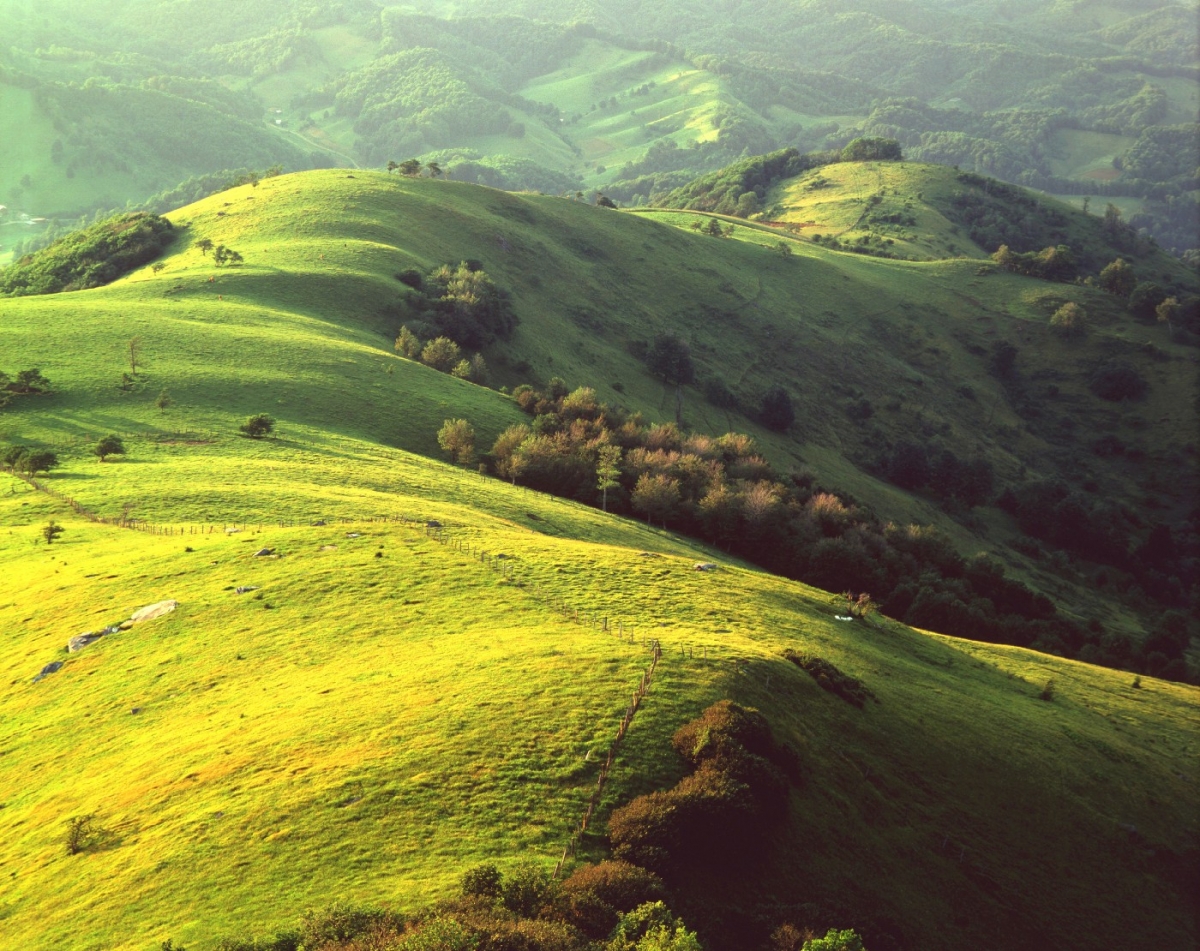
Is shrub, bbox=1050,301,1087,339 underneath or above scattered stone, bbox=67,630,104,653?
above

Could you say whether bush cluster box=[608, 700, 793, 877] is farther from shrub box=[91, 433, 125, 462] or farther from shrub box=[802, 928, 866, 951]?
shrub box=[91, 433, 125, 462]

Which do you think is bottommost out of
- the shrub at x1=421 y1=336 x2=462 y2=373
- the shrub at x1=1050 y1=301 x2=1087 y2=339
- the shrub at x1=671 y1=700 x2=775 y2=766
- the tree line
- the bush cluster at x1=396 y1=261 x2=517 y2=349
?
the tree line

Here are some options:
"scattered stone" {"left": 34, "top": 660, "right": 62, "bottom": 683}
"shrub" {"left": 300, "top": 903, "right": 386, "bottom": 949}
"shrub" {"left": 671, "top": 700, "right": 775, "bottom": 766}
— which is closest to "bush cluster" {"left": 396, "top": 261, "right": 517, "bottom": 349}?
"scattered stone" {"left": 34, "top": 660, "right": 62, "bottom": 683}

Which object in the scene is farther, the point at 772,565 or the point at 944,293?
the point at 944,293

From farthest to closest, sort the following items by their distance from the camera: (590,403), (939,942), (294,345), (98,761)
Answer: (590,403) < (294,345) < (98,761) < (939,942)

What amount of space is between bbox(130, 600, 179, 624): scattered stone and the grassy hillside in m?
0.63

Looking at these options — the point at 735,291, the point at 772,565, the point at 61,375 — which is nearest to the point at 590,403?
the point at 772,565

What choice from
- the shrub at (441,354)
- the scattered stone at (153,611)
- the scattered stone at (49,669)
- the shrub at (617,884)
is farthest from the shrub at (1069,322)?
the scattered stone at (49,669)

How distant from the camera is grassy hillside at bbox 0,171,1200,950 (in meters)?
21.1

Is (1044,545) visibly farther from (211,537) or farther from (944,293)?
(211,537)

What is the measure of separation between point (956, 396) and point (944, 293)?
129ft

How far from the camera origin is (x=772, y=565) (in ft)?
240

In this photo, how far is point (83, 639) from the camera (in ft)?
110

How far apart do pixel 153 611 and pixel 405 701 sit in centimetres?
1588
